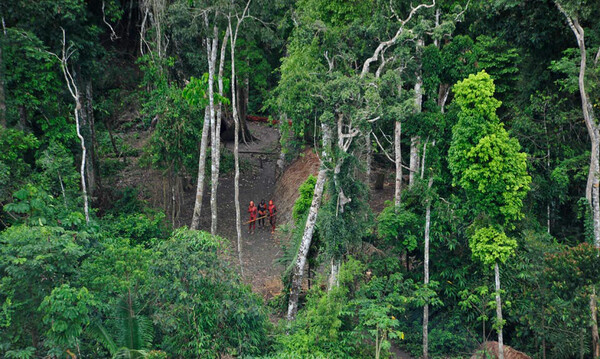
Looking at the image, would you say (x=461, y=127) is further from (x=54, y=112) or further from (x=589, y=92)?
(x=54, y=112)

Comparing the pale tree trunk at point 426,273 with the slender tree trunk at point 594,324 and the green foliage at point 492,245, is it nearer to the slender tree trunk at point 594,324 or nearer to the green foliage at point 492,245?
the green foliage at point 492,245

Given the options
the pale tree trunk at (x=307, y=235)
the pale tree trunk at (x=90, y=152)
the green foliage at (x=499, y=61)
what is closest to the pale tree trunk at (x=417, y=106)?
the green foliage at (x=499, y=61)

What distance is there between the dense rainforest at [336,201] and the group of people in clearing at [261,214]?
499 millimetres

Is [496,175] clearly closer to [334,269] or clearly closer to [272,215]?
[334,269]

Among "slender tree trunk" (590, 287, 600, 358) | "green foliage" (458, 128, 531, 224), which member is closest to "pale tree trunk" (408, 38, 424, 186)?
"green foliage" (458, 128, 531, 224)

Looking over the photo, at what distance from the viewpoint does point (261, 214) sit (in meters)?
26.7

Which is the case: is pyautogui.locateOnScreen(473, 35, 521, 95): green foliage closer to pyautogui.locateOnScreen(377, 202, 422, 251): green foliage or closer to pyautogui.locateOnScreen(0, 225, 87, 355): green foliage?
pyautogui.locateOnScreen(377, 202, 422, 251): green foliage

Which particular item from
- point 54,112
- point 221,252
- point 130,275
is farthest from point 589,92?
point 54,112

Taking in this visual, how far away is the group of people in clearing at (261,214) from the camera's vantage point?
26038 millimetres

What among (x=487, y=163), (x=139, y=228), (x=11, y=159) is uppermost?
(x=487, y=163)

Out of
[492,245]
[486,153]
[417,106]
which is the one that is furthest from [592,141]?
[417,106]

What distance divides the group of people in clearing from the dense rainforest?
1.64 ft

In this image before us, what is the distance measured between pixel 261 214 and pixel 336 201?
9324mm

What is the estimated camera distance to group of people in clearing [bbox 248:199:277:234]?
1025 inches
